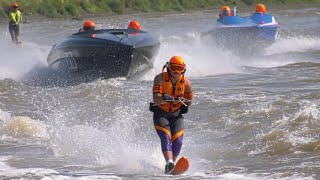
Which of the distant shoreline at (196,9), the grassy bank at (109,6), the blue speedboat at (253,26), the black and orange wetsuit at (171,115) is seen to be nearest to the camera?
the black and orange wetsuit at (171,115)

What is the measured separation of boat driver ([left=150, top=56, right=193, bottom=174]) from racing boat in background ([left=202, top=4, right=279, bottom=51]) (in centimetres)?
1400

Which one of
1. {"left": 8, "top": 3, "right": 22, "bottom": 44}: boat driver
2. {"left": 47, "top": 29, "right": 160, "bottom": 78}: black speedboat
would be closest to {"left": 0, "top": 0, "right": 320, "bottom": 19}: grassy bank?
{"left": 8, "top": 3, "right": 22, "bottom": 44}: boat driver

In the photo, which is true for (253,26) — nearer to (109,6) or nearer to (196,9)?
(109,6)

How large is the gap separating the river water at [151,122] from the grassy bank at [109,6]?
17.6 metres

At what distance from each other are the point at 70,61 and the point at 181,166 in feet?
29.3

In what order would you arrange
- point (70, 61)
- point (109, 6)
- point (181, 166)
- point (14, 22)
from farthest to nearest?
point (109, 6) < point (14, 22) < point (70, 61) < point (181, 166)

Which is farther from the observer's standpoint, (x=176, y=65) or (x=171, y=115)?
(x=171, y=115)

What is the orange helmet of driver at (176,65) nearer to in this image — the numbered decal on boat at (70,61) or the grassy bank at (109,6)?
the numbered decal on boat at (70,61)

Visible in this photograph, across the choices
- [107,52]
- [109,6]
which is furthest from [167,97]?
[109,6]

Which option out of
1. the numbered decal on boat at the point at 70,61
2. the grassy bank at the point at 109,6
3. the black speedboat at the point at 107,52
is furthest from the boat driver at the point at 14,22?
the grassy bank at the point at 109,6

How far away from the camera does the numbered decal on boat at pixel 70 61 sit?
16422 millimetres

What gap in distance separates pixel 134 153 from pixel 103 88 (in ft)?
19.9

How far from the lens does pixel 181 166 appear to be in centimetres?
805

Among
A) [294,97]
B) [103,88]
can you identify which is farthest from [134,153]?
[103,88]
